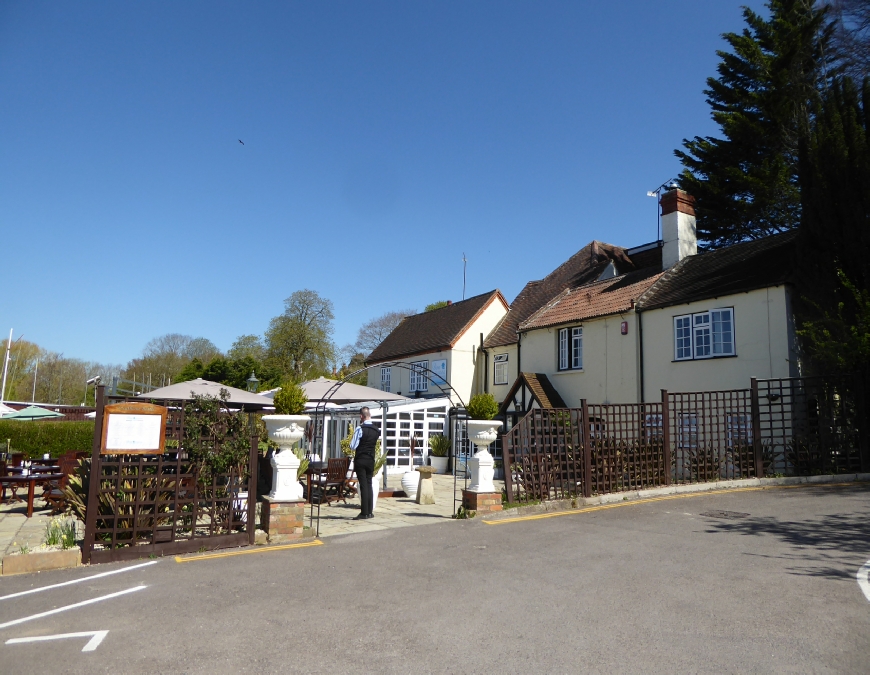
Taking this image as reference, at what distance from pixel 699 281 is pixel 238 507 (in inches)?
590

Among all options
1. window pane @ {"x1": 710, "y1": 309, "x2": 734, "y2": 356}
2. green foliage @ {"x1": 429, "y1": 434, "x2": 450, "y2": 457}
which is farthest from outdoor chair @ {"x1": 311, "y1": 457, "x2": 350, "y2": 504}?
green foliage @ {"x1": 429, "y1": 434, "x2": 450, "y2": 457}

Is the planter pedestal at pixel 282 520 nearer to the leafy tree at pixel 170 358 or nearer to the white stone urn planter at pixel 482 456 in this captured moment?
the white stone urn planter at pixel 482 456

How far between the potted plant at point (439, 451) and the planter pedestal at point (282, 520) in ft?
50.2

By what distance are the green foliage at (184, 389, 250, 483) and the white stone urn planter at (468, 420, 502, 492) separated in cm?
377

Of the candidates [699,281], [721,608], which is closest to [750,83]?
[699,281]

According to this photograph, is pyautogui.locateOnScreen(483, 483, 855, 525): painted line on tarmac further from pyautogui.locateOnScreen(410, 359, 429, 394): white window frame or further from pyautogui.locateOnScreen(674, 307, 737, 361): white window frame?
pyautogui.locateOnScreen(410, 359, 429, 394): white window frame

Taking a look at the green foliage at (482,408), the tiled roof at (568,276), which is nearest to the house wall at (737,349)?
the green foliage at (482,408)

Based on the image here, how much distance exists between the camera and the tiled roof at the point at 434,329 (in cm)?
2798

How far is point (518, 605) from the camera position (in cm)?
567

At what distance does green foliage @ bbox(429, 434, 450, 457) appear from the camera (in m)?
24.3

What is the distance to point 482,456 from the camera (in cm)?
1062

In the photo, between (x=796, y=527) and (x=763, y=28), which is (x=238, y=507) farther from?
(x=763, y=28)

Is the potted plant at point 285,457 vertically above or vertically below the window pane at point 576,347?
below

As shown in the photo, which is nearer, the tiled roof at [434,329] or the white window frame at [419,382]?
the tiled roof at [434,329]
